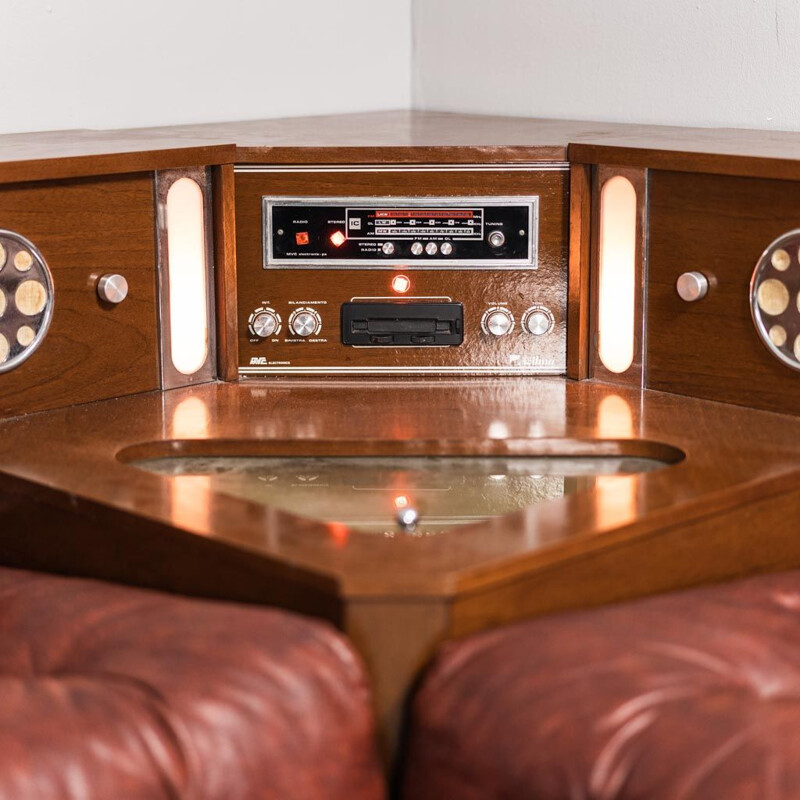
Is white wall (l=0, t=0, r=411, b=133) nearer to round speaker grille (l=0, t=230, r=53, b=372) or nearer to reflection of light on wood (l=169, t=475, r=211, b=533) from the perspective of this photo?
round speaker grille (l=0, t=230, r=53, b=372)

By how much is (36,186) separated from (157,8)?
810 mm

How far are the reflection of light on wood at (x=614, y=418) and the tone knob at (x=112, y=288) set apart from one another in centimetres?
61

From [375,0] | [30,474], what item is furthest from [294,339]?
[375,0]

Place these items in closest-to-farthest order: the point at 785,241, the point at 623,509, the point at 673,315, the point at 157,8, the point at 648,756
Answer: the point at 648,756
the point at 623,509
the point at 785,241
the point at 673,315
the point at 157,8

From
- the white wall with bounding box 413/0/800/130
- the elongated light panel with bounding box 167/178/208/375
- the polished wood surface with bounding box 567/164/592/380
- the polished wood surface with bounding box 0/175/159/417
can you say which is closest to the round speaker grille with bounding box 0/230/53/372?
the polished wood surface with bounding box 0/175/159/417

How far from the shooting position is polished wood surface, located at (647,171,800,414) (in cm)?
154

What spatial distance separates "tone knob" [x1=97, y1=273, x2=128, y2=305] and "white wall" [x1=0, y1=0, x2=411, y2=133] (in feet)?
1.97

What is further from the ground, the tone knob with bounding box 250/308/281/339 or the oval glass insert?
the tone knob with bounding box 250/308/281/339

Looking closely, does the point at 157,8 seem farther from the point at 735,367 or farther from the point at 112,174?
the point at 735,367

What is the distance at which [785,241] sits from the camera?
152 cm

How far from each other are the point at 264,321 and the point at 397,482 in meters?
0.44

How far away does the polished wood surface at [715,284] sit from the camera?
1.54 metres

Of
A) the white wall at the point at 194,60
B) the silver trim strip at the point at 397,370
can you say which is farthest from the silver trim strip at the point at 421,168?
the white wall at the point at 194,60

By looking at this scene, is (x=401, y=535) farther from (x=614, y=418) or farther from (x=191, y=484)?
(x=614, y=418)
